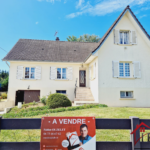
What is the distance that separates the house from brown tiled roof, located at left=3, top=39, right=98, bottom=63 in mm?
104

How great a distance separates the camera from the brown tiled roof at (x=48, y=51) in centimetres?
1620

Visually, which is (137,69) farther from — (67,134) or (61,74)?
(67,134)

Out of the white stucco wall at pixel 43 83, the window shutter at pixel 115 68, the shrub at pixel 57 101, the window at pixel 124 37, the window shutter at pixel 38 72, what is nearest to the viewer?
the shrub at pixel 57 101

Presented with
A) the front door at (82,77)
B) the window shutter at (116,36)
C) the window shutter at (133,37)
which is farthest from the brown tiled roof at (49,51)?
the window shutter at (133,37)

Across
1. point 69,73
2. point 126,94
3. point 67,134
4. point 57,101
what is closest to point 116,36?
point 126,94

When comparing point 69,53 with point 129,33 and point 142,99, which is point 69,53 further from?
point 142,99

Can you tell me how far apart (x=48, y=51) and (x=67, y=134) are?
51.3ft

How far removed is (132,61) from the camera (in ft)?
43.4

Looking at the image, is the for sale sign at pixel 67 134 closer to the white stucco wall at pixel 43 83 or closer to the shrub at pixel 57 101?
the shrub at pixel 57 101

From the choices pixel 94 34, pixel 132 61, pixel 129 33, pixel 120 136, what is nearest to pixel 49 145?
pixel 120 136

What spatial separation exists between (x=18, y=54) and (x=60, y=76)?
206 inches

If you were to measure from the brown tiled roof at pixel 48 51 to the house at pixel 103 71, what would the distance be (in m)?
0.10

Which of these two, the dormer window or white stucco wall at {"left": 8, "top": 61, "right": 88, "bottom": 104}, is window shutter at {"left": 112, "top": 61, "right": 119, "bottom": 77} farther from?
white stucco wall at {"left": 8, "top": 61, "right": 88, "bottom": 104}

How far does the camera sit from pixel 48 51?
17766mm
